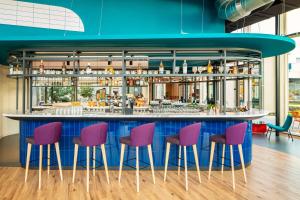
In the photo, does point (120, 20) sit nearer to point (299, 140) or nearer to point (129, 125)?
point (129, 125)

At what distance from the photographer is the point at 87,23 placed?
6633 millimetres

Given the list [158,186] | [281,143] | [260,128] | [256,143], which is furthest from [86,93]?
[158,186]

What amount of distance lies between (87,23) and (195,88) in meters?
4.58

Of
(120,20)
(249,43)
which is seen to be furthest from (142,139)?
(120,20)

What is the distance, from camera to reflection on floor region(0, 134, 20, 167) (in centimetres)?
532

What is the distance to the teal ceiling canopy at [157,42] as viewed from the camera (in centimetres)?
462

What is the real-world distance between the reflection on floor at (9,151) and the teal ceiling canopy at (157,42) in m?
2.20

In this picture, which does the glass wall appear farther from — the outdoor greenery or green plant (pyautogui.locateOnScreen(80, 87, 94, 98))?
the outdoor greenery

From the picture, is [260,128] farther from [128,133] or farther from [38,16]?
[38,16]

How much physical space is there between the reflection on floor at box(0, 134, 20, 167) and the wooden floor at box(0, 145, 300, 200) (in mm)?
376

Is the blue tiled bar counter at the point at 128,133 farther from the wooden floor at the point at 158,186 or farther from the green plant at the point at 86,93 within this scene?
the green plant at the point at 86,93

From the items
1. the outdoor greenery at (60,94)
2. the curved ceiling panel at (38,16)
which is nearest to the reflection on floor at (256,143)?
the outdoor greenery at (60,94)

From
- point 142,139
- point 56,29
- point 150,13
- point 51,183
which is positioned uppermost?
point 150,13

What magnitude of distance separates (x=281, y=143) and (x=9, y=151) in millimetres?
6906
